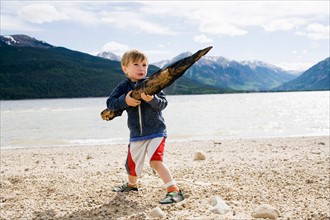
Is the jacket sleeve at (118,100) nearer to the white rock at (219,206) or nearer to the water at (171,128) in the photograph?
the white rock at (219,206)

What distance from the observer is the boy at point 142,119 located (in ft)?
18.8

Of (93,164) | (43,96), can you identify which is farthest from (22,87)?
(93,164)

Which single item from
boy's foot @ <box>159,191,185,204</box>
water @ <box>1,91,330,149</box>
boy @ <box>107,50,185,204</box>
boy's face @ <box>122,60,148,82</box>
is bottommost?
water @ <box>1,91,330,149</box>

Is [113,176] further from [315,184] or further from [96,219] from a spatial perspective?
[315,184]

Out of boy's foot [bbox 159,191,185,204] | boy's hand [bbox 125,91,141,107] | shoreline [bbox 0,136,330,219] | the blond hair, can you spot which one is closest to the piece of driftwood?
boy's hand [bbox 125,91,141,107]

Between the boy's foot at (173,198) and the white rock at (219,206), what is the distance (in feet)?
1.82

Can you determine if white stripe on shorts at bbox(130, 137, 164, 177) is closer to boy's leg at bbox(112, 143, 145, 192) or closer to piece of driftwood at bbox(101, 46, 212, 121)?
boy's leg at bbox(112, 143, 145, 192)

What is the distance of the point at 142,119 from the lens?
19.3 ft

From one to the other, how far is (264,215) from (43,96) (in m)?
192

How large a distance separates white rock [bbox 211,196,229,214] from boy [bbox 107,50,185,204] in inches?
23.7

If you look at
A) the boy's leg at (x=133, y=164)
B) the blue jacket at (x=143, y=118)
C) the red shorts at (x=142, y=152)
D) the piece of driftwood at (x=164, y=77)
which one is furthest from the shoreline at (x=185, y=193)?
the piece of driftwood at (x=164, y=77)

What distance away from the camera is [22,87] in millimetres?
192125

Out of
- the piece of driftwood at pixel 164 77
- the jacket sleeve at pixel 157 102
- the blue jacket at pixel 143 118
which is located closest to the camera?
the piece of driftwood at pixel 164 77

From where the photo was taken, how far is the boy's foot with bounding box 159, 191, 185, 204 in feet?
18.6
